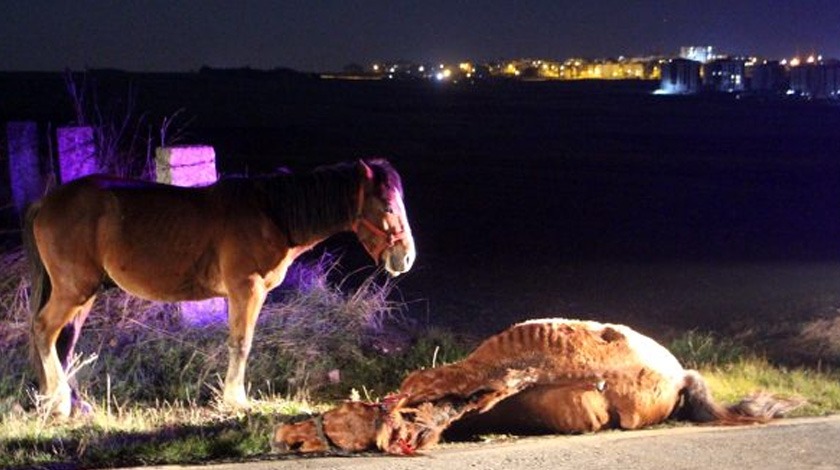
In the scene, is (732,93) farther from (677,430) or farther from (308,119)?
(677,430)

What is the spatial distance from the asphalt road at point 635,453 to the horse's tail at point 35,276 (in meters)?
2.02

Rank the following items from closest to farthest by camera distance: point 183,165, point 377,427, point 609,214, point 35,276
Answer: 1. point 377,427
2. point 35,276
3. point 183,165
4. point 609,214

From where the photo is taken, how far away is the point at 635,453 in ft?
17.5

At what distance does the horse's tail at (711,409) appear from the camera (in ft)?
20.0

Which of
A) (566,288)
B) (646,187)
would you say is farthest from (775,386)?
(646,187)

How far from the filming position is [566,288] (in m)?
13.0

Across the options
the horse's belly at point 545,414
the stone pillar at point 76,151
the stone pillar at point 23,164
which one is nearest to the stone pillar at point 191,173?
the stone pillar at point 76,151

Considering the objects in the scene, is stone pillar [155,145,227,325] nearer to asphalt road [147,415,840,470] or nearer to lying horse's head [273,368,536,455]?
lying horse's head [273,368,536,455]

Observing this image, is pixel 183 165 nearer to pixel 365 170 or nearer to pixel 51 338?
pixel 51 338

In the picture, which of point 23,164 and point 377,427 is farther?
point 23,164

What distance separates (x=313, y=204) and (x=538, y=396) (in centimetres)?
172

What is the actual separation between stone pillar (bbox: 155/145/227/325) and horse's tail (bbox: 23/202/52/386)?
1.88 metres

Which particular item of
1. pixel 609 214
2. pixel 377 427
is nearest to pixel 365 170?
pixel 377 427

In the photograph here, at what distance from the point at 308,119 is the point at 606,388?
42797 millimetres
